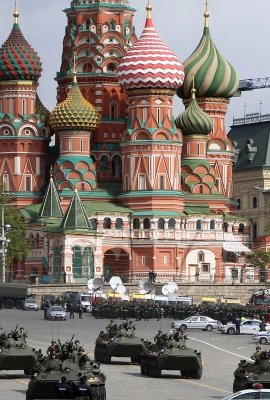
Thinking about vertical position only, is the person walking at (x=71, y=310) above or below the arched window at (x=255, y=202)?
below

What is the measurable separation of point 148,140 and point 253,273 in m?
11.3

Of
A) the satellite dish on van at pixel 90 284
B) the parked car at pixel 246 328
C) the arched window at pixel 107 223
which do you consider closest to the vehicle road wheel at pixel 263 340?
the parked car at pixel 246 328

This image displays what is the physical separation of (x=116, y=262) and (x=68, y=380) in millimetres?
78250

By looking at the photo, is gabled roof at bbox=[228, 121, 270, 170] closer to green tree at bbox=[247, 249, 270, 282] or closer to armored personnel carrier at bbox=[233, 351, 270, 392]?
green tree at bbox=[247, 249, 270, 282]

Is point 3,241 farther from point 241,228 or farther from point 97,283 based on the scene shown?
point 241,228

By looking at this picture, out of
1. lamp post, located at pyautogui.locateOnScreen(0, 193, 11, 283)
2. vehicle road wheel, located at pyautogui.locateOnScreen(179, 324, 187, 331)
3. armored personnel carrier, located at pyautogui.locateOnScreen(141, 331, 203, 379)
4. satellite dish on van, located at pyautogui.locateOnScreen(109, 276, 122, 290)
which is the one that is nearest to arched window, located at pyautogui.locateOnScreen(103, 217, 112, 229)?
lamp post, located at pyautogui.locateOnScreen(0, 193, 11, 283)

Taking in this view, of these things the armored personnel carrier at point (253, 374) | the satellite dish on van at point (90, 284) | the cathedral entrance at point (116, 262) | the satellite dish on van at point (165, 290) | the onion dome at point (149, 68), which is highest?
the onion dome at point (149, 68)

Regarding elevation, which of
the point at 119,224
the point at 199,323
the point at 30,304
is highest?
the point at 119,224

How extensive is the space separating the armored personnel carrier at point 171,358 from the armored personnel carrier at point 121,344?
8.94 feet

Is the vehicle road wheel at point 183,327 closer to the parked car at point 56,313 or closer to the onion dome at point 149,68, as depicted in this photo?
the parked car at point 56,313

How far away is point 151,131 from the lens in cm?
11688

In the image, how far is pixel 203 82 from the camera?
412 feet

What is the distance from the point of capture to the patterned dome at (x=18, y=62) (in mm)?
120750

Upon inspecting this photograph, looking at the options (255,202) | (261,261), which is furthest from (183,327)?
(255,202)
